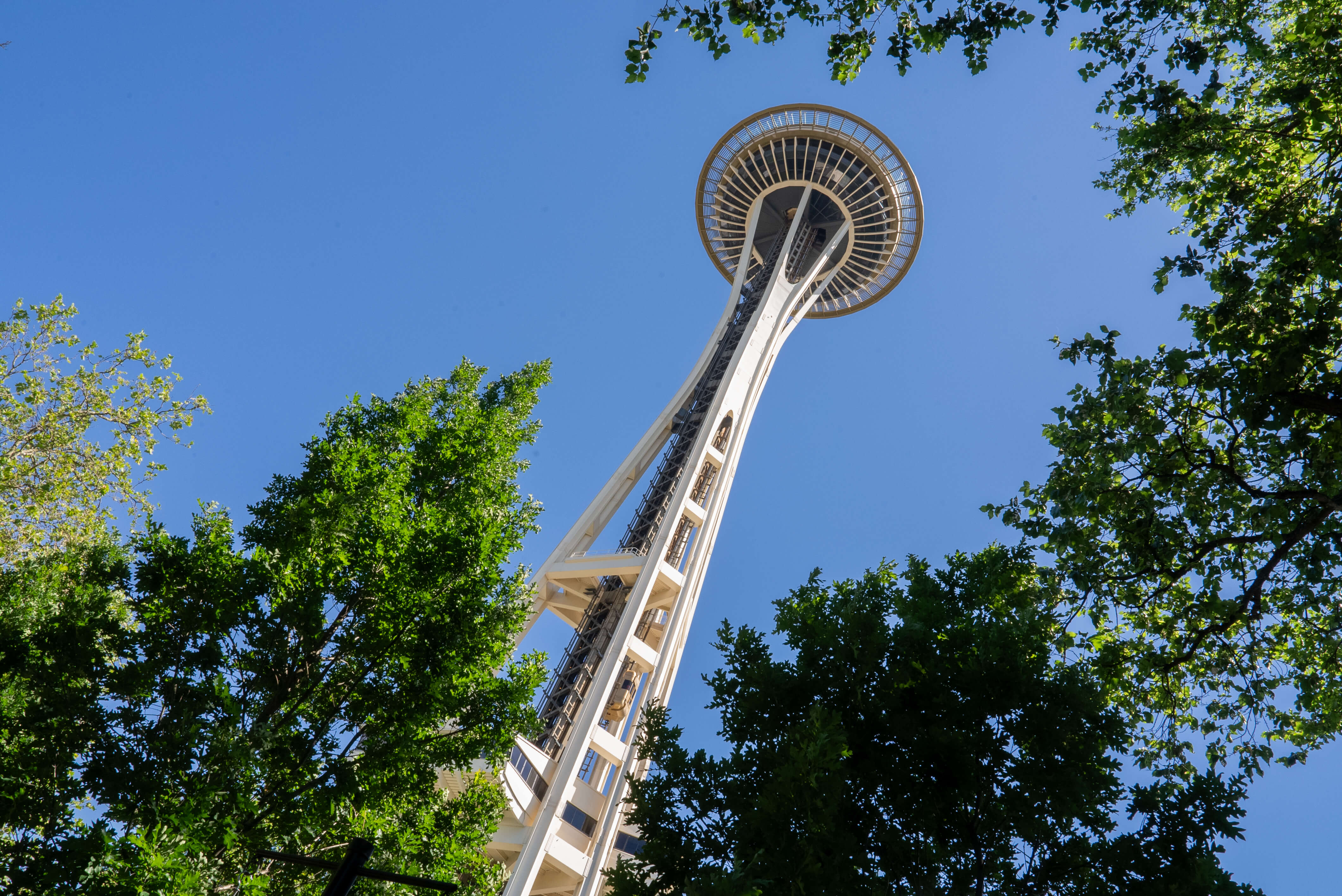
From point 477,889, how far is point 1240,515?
8.97m

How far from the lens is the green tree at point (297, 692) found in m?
6.87

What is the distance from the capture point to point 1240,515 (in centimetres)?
874

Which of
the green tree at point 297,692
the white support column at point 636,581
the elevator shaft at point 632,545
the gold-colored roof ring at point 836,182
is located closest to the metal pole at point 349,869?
the green tree at point 297,692

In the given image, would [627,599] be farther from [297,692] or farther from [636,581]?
[297,692]

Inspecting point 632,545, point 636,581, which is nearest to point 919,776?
point 636,581

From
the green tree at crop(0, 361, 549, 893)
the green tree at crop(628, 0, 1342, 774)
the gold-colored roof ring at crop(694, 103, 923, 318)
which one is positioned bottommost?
the green tree at crop(0, 361, 549, 893)

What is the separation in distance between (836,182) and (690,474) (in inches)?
878

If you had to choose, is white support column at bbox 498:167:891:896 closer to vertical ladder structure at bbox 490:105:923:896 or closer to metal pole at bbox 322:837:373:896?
vertical ladder structure at bbox 490:105:923:896

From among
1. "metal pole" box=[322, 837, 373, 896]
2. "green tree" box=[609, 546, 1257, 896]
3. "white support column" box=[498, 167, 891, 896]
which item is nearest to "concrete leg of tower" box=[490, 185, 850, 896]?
"white support column" box=[498, 167, 891, 896]

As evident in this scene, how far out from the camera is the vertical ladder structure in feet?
58.4

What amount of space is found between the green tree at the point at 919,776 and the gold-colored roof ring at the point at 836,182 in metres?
32.3

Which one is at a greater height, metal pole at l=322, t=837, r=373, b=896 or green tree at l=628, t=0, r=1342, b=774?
green tree at l=628, t=0, r=1342, b=774

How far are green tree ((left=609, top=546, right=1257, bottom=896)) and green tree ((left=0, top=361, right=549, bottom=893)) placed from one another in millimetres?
2079

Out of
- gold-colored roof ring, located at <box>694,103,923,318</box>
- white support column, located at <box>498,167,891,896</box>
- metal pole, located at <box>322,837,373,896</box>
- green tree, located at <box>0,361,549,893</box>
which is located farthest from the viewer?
gold-colored roof ring, located at <box>694,103,923,318</box>
